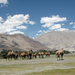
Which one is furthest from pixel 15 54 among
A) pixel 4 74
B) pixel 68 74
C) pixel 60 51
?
pixel 68 74

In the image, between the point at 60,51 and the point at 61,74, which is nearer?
the point at 61,74

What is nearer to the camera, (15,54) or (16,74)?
(16,74)

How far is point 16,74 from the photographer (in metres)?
11.7

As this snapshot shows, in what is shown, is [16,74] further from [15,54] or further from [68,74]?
[15,54]

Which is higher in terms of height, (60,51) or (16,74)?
(60,51)

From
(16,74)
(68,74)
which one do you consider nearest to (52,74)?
(68,74)

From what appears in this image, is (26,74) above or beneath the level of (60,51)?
beneath

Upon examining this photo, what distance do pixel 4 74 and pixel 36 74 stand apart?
317 cm

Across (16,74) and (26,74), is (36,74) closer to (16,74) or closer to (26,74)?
(26,74)

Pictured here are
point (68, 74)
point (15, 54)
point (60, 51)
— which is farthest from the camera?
point (15, 54)

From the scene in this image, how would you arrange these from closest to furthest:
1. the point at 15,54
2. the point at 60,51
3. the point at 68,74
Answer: the point at 68,74, the point at 60,51, the point at 15,54

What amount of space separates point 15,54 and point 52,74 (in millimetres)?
23521

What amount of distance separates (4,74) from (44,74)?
12.9 feet

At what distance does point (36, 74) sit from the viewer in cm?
1157
